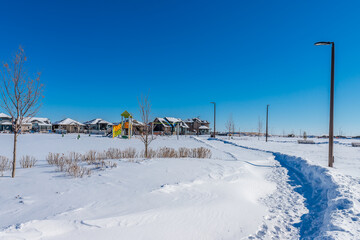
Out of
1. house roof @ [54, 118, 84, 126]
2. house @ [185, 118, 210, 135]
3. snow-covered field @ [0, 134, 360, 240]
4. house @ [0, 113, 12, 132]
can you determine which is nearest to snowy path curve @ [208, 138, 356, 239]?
snow-covered field @ [0, 134, 360, 240]

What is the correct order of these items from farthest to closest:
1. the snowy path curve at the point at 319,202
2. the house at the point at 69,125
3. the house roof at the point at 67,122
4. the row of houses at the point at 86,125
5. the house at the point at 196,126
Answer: the house at the point at 196,126 < the house roof at the point at 67,122 < the house at the point at 69,125 < the row of houses at the point at 86,125 < the snowy path curve at the point at 319,202

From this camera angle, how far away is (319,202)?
18.1ft

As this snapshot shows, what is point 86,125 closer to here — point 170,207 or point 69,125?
point 69,125

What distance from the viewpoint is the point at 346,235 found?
337 cm

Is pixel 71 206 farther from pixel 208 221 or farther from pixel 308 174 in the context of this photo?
pixel 308 174

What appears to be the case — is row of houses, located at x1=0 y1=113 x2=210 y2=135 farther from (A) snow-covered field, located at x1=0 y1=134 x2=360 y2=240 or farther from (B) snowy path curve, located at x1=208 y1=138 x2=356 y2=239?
(A) snow-covered field, located at x1=0 y1=134 x2=360 y2=240

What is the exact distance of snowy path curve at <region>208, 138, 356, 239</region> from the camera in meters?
3.72

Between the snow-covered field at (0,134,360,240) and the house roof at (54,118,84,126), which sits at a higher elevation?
the house roof at (54,118,84,126)

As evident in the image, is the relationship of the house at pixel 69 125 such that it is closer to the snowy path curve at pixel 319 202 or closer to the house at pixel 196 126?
the house at pixel 196 126

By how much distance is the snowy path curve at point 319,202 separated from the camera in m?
3.72

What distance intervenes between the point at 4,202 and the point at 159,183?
356cm

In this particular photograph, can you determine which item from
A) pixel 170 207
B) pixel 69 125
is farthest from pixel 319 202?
pixel 69 125

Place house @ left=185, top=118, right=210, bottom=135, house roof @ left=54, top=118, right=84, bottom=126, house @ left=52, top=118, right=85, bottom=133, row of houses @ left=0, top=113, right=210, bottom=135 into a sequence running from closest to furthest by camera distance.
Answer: row of houses @ left=0, top=113, right=210, bottom=135, house @ left=52, top=118, right=85, bottom=133, house roof @ left=54, top=118, right=84, bottom=126, house @ left=185, top=118, right=210, bottom=135

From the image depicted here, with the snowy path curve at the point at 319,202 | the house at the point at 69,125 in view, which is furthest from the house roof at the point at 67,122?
the snowy path curve at the point at 319,202
